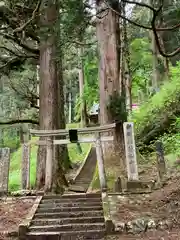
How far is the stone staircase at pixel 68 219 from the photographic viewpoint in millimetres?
6398

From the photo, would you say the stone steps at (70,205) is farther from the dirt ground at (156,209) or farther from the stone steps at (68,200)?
the dirt ground at (156,209)

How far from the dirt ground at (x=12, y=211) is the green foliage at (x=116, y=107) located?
135 inches

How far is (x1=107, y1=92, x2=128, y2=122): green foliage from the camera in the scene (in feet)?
32.8

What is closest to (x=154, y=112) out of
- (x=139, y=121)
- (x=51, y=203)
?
(x=139, y=121)

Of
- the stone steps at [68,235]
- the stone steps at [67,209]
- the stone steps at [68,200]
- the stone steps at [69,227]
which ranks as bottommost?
the stone steps at [68,235]

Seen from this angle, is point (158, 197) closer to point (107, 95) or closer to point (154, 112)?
point (107, 95)

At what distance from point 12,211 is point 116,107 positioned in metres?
4.11

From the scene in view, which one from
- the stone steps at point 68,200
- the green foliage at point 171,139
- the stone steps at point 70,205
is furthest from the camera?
the green foliage at point 171,139

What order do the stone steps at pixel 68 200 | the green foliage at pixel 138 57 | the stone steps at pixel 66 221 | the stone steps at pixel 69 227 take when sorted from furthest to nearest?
the green foliage at pixel 138 57, the stone steps at pixel 68 200, the stone steps at pixel 66 221, the stone steps at pixel 69 227

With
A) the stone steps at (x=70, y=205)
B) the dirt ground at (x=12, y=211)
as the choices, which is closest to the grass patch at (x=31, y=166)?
the dirt ground at (x=12, y=211)

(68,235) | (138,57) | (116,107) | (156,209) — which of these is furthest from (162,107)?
(68,235)

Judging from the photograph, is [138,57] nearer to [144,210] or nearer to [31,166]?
[31,166]

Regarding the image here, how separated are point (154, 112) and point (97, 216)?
756 cm

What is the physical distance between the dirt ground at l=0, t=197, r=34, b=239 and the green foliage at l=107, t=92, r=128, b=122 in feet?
11.2
